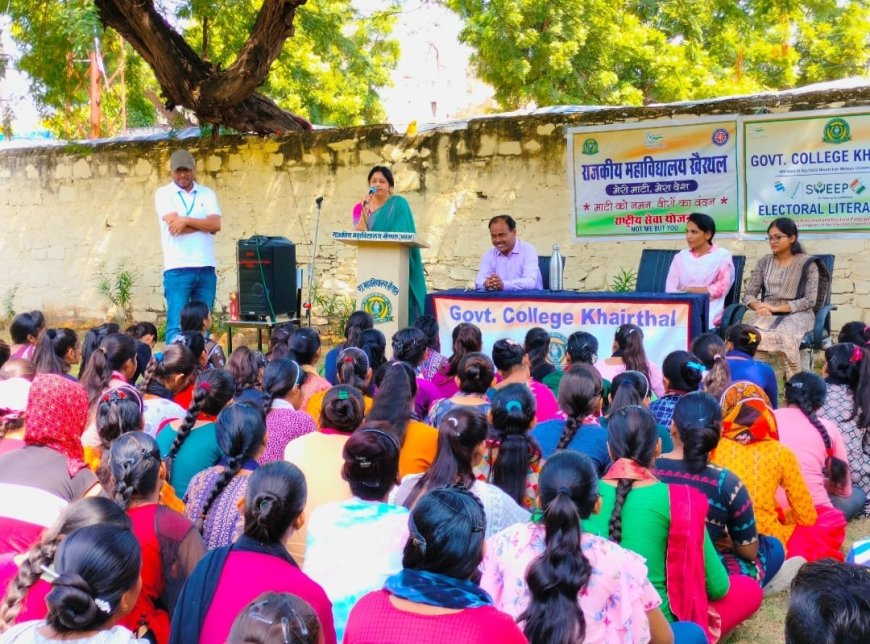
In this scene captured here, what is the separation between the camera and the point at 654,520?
278cm

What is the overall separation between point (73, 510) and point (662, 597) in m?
1.68

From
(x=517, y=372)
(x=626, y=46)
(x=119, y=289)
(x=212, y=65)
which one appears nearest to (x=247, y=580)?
(x=517, y=372)

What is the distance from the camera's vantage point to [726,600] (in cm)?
319

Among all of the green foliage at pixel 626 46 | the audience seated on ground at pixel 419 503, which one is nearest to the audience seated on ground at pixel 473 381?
the audience seated on ground at pixel 419 503

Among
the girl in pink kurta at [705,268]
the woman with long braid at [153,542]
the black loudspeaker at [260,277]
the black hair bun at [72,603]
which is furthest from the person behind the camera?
the black loudspeaker at [260,277]

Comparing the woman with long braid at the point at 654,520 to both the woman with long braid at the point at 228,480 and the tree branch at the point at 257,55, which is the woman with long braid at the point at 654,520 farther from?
the tree branch at the point at 257,55

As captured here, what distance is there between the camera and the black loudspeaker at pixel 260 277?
25.7ft

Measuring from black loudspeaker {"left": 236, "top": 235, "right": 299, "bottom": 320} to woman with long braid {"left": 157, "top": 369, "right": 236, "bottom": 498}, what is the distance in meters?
3.99

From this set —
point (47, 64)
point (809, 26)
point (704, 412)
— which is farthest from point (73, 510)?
point (809, 26)

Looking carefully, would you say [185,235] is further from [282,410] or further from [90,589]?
[90,589]

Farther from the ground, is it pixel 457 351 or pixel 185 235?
pixel 185 235

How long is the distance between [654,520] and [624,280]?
6.19m

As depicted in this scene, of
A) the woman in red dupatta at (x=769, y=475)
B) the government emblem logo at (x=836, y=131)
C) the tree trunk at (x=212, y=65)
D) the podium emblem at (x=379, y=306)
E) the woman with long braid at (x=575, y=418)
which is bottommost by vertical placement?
the woman in red dupatta at (x=769, y=475)

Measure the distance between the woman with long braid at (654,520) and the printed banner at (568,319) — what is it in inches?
134
